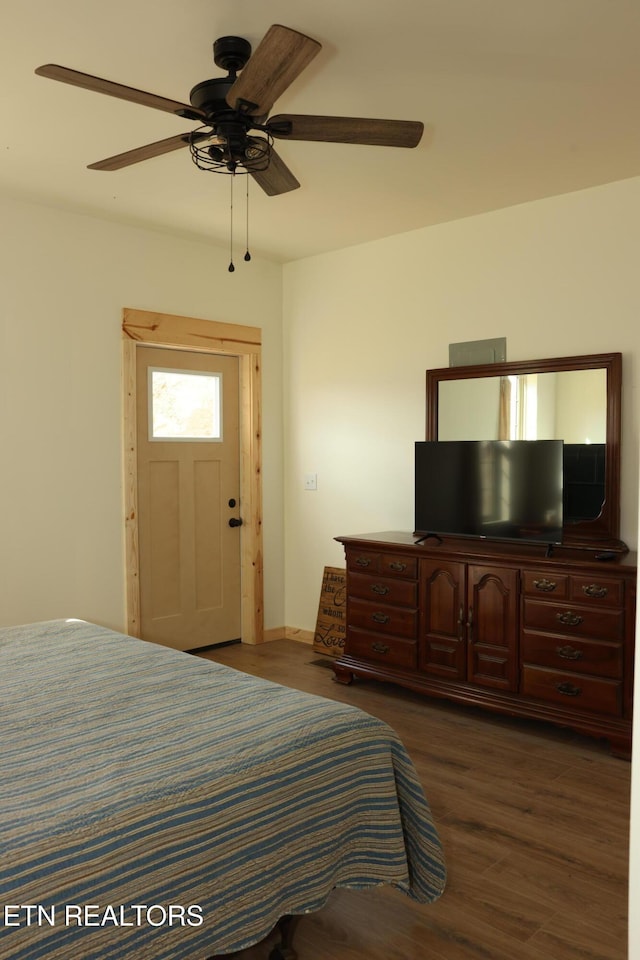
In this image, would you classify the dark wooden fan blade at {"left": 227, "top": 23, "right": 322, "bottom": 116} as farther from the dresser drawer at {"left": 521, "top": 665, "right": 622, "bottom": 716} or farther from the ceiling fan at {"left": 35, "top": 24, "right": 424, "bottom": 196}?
the dresser drawer at {"left": 521, "top": 665, "right": 622, "bottom": 716}

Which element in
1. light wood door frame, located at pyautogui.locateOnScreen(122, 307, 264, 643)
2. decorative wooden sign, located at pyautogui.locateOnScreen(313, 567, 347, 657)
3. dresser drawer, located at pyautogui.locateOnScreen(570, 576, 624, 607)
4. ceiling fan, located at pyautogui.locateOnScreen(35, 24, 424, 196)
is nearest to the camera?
ceiling fan, located at pyautogui.locateOnScreen(35, 24, 424, 196)

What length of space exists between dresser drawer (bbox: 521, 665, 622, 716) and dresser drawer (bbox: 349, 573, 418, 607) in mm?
747

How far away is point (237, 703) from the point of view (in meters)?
2.16

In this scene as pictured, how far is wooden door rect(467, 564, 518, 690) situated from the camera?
12.2 feet

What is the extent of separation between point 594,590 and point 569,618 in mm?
190

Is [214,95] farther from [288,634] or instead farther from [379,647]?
[288,634]

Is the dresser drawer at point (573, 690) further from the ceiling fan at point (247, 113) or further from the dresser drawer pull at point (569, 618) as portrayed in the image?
the ceiling fan at point (247, 113)

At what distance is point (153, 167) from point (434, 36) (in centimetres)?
162

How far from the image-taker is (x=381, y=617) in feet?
14.1

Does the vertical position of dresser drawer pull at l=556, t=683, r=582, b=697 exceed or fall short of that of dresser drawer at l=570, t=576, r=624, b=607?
it falls short

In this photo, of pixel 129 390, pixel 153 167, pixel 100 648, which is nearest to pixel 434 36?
pixel 153 167

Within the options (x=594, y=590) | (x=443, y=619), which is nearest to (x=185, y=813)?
(x=594, y=590)

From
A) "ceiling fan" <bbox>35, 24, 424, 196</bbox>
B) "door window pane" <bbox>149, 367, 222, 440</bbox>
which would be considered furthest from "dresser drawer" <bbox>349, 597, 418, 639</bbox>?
"ceiling fan" <bbox>35, 24, 424, 196</bbox>

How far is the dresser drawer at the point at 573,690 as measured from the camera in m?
3.39
